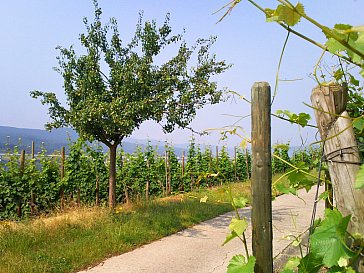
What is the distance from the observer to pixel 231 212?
784 cm

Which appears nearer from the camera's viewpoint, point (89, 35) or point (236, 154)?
point (89, 35)

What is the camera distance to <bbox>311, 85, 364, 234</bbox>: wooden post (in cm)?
116

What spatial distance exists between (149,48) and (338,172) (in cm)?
567

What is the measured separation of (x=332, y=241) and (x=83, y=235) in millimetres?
4829

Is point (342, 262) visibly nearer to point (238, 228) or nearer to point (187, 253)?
point (238, 228)

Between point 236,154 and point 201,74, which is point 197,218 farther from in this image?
point 236,154

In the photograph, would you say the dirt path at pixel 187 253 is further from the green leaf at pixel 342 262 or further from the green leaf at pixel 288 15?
the green leaf at pixel 288 15

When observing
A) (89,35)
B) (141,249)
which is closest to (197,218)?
(141,249)

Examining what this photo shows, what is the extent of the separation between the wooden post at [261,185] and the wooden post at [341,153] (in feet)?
0.96

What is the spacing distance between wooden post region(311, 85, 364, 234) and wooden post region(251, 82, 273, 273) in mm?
294

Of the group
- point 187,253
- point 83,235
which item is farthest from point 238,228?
point 83,235

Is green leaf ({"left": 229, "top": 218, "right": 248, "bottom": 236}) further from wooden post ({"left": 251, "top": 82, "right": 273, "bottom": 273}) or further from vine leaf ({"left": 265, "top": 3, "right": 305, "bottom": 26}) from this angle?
vine leaf ({"left": 265, "top": 3, "right": 305, "bottom": 26})

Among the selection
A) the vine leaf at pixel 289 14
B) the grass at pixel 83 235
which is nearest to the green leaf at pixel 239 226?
the vine leaf at pixel 289 14

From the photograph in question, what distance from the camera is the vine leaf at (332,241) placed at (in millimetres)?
996
